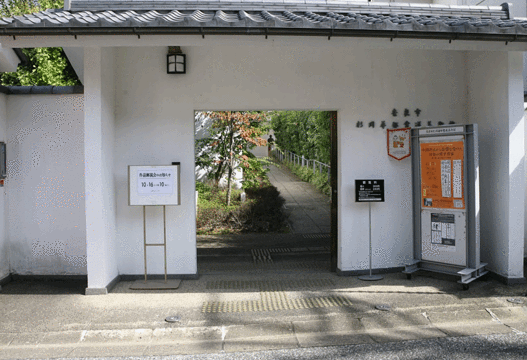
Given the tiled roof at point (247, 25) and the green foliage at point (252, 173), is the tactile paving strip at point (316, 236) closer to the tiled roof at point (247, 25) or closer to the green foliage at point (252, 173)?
the green foliage at point (252, 173)

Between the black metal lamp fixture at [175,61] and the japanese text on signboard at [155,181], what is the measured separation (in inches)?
58.0

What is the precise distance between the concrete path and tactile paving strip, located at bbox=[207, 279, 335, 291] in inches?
189

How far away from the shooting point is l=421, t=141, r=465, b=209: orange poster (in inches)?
254

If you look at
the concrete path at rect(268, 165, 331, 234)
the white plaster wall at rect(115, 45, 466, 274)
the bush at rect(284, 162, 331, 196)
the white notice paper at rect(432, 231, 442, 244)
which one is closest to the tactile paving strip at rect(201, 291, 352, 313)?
the white plaster wall at rect(115, 45, 466, 274)

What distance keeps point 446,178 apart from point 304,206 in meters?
8.80

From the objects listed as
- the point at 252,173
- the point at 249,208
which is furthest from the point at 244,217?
the point at 252,173

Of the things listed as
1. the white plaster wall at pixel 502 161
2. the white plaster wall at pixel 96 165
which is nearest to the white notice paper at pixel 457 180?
the white plaster wall at pixel 502 161

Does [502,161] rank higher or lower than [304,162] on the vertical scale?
lower

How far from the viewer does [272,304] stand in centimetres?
573

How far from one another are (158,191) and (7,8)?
48.7 ft

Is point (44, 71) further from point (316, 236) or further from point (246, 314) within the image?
point (246, 314)

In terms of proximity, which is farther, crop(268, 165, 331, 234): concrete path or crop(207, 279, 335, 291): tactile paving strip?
crop(268, 165, 331, 234): concrete path

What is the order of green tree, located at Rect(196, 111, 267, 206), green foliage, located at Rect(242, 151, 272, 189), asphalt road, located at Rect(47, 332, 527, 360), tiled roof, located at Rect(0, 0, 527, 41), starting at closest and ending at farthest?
asphalt road, located at Rect(47, 332, 527, 360)
tiled roof, located at Rect(0, 0, 527, 41)
green tree, located at Rect(196, 111, 267, 206)
green foliage, located at Rect(242, 151, 272, 189)

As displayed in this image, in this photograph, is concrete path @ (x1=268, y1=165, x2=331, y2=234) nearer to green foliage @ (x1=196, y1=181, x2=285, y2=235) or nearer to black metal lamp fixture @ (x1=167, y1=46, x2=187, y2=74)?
green foliage @ (x1=196, y1=181, x2=285, y2=235)
